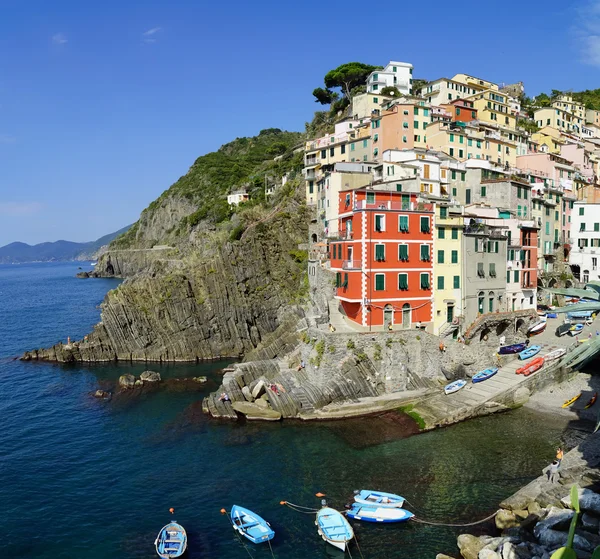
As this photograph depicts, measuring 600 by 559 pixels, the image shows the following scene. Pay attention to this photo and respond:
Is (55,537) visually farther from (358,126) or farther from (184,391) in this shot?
(358,126)

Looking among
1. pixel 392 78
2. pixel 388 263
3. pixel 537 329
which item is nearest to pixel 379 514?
pixel 388 263

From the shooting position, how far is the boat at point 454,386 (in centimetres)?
4473

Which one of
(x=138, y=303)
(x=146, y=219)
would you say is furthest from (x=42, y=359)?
(x=146, y=219)

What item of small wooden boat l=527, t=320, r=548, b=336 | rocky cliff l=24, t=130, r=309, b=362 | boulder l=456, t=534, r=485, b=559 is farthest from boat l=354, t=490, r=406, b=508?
rocky cliff l=24, t=130, r=309, b=362

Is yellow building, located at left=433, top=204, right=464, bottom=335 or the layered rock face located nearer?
yellow building, located at left=433, top=204, right=464, bottom=335

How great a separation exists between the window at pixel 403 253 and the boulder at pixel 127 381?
3342 centimetres

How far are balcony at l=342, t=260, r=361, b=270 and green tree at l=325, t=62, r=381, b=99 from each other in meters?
76.2

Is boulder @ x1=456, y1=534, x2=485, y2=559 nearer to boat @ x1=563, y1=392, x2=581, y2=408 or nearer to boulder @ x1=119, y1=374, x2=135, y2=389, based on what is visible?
boat @ x1=563, y1=392, x2=581, y2=408

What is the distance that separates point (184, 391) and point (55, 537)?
83.3 feet

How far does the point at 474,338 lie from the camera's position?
50719 millimetres

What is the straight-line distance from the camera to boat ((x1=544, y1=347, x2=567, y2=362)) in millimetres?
47031

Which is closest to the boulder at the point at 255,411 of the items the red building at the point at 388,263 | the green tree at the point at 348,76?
the red building at the point at 388,263

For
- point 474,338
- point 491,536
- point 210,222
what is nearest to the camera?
point 491,536

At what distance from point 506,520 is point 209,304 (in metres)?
51.7
